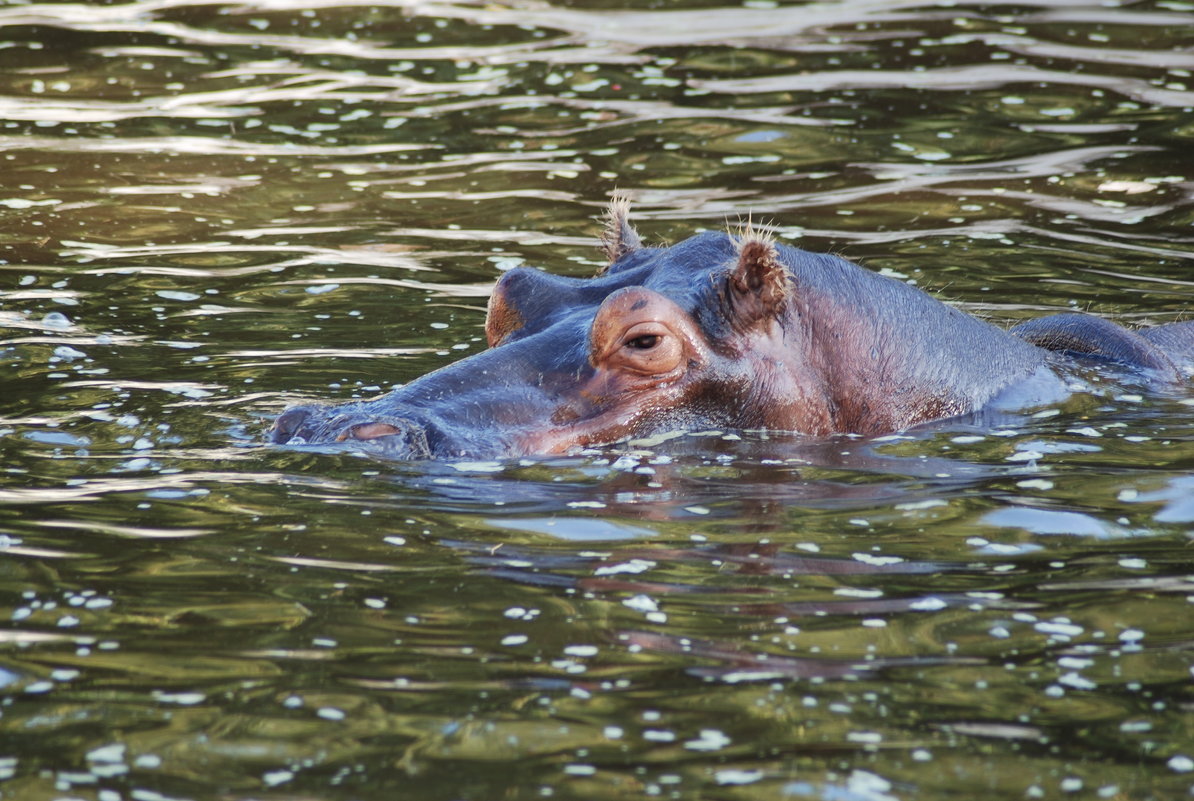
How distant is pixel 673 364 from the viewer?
6.75m

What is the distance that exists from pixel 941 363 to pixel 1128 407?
91 centimetres

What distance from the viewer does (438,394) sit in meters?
6.56

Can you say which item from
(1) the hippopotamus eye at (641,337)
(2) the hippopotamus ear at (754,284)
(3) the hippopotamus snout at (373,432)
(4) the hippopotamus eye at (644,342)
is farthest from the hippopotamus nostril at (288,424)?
(2) the hippopotamus ear at (754,284)

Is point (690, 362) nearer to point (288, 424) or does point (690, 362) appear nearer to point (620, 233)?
point (620, 233)

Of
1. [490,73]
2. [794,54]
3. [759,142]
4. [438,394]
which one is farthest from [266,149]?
[438,394]

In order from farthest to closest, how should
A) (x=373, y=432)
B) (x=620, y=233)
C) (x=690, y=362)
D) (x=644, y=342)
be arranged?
(x=620, y=233) < (x=690, y=362) < (x=644, y=342) < (x=373, y=432)

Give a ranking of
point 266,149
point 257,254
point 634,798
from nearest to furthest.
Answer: point 634,798, point 257,254, point 266,149

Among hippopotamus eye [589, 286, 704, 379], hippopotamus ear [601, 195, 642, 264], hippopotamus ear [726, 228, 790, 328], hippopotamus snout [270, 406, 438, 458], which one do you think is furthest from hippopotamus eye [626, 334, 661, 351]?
hippopotamus ear [601, 195, 642, 264]

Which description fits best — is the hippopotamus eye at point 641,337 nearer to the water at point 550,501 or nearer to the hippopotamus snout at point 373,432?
the water at point 550,501

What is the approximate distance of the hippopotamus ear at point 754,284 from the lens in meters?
6.82

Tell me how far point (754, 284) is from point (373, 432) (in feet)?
5.39

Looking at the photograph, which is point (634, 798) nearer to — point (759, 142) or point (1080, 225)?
point (1080, 225)

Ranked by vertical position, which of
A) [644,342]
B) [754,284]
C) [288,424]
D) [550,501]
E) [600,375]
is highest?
[754,284]

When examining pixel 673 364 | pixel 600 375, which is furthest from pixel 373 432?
pixel 673 364
